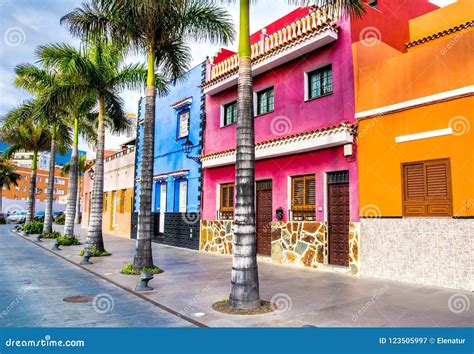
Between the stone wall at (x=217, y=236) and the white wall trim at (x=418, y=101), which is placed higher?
the white wall trim at (x=418, y=101)

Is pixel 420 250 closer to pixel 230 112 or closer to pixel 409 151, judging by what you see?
pixel 409 151

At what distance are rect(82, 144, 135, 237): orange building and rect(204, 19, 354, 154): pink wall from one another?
11921 mm

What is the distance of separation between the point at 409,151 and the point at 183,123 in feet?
42.1

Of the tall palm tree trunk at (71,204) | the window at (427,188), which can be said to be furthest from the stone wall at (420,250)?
the tall palm tree trunk at (71,204)

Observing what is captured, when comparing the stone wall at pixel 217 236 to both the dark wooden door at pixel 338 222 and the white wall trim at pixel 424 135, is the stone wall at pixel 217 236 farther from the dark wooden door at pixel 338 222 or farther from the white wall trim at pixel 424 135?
the white wall trim at pixel 424 135

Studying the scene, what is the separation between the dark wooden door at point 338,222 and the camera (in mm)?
11266

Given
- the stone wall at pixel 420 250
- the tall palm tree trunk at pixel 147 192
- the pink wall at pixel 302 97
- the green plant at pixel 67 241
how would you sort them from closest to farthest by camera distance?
the stone wall at pixel 420 250, the tall palm tree trunk at pixel 147 192, the pink wall at pixel 302 97, the green plant at pixel 67 241

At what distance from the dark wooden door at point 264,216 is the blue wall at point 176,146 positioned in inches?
167

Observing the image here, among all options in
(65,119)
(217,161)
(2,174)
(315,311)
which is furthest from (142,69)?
(2,174)

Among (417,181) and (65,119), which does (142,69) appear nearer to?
(65,119)

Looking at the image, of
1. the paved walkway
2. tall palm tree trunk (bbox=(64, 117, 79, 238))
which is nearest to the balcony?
the paved walkway

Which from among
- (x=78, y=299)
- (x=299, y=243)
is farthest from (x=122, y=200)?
(x=78, y=299)

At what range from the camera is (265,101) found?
1488 cm

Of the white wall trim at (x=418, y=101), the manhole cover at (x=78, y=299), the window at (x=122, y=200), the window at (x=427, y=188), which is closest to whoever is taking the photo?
the manhole cover at (x=78, y=299)
